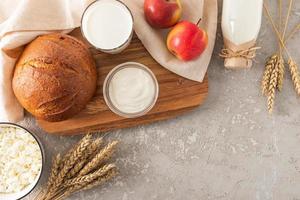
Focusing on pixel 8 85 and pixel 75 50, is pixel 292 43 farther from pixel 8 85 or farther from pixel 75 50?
pixel 8 85

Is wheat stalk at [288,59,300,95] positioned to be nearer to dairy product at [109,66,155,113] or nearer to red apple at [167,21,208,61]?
red apple at [167,21,208,61]

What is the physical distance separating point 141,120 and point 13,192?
0.48 meters

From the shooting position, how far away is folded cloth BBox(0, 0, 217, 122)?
4.68 ft

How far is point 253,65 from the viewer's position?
1.59 meters

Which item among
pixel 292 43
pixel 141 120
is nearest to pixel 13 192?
pixel 141 120

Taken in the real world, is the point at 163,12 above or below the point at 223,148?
above

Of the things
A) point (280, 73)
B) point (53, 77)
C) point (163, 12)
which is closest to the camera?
point (53, 77)

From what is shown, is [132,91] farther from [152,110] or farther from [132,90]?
[152,110]

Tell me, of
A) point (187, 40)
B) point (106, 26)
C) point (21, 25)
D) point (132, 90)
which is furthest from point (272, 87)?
point (21, 25)

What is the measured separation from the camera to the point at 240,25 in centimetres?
148

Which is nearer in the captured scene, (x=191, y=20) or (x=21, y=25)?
(x=21, y=25)

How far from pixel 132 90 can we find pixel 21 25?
1.33 ft

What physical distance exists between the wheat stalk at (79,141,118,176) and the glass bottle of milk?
490 millimetres

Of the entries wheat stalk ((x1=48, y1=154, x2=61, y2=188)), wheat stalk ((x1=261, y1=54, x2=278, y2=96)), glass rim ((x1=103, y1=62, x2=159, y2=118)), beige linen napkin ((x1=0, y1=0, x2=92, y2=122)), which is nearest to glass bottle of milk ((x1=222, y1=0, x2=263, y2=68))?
wheat stalk ((x1=261, y1=54, x2=278, y2=96))
